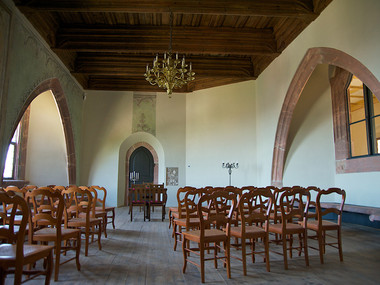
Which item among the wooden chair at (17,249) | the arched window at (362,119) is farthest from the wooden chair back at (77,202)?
the arched window at (362,119)

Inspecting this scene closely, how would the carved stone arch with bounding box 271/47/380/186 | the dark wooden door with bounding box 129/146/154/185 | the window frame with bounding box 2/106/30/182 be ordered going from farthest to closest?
the dark wooden door with bounding box 129/146/154/185 → the window frame with bounding box 2/106/30/182 → the carved stone arch with bounding box 271/47/380/186

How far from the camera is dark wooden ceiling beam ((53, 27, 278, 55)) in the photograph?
7652 millimetres

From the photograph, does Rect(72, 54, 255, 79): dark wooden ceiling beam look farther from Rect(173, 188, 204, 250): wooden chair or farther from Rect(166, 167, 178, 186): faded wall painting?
Rect(173, 188, 204, 250): wooden chair

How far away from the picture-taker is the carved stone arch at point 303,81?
5.10m

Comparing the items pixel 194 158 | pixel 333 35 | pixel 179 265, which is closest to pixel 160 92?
pixel 194 158

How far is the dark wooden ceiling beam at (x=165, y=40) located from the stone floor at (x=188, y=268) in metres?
5.10

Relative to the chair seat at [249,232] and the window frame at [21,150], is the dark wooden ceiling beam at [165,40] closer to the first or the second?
the window frame at [21,150]

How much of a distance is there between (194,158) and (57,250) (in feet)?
26.4

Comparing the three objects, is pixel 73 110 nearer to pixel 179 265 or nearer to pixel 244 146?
pixel 244 146

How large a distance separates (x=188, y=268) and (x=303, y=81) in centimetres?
573

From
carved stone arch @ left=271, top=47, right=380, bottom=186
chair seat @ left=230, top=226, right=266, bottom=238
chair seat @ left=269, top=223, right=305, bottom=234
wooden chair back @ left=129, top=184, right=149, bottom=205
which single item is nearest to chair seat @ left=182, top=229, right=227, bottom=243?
chair seat @ left=230, top=226, right=266, bottom=238

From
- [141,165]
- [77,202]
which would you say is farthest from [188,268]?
[141,165]

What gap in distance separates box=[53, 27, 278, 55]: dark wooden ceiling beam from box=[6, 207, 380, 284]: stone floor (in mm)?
5104

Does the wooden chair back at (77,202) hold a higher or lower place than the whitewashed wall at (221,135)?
lower
